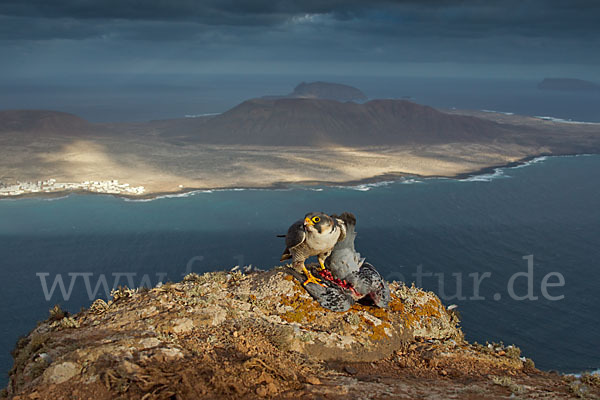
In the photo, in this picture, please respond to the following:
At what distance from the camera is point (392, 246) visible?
50.8m

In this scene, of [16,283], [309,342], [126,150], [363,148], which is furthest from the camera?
[363,148]

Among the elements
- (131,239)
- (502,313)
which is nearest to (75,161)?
(131,239)

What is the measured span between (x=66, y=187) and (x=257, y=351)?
7768 cm

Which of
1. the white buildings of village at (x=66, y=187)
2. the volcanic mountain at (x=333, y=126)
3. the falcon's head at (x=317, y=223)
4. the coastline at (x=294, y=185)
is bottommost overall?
the coastline at (x=294, y=185)

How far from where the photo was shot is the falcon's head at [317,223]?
34.6ft

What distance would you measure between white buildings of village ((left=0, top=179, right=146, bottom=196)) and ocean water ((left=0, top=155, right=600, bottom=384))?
178 inches

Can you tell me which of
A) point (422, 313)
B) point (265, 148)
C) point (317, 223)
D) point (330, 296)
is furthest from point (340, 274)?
point (265, 148)

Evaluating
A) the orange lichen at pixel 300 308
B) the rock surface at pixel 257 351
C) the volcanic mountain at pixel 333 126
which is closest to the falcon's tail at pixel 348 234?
the rock surface at pixel 257 351

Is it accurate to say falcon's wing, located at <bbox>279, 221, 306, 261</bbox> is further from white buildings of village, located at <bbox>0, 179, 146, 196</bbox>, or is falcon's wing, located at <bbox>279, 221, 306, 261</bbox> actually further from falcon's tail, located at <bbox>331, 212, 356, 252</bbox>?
white buildings of village, located at <bbox>0, 179, 146, 196</bbox>

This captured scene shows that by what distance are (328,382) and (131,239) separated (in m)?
49.6

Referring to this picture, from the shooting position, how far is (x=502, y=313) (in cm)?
3538

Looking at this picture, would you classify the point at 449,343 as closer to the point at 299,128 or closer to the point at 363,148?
the point at 363,148

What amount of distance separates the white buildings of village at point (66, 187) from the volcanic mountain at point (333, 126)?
47895 millimetres

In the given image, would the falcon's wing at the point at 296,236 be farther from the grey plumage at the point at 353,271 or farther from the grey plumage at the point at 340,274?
the grey plumage at the point at 353,271
